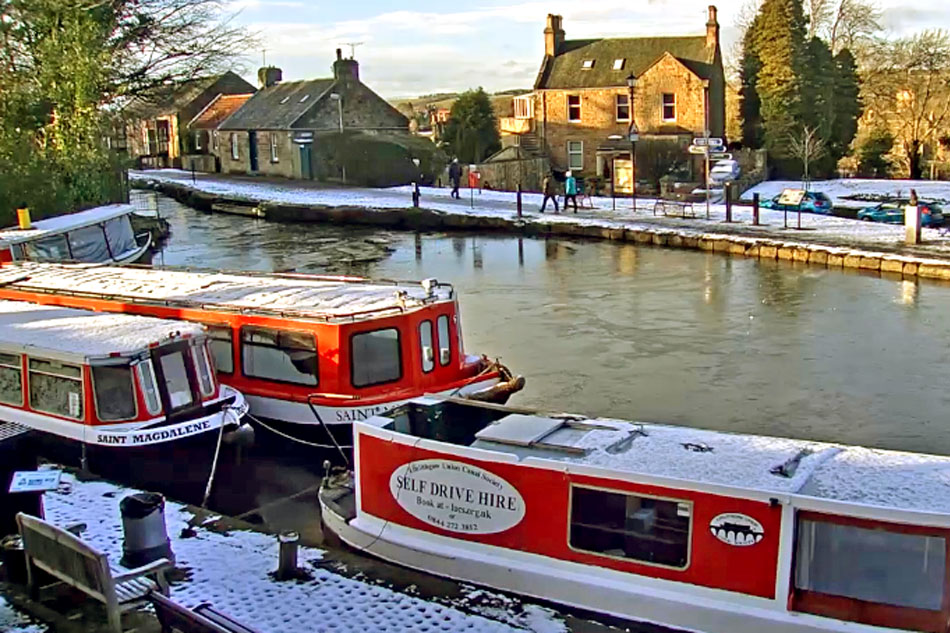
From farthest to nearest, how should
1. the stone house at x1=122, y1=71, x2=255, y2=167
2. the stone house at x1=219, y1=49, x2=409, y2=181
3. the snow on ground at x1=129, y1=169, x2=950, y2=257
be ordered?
the stone house at x1=122, y1=71, x2=255, y2=167 → the stone house at x1=219, y1=49, x2=409, y2=181 → the snow on ground at x1=129, y1=169, x2=950, y2=257

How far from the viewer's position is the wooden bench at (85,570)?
728cm

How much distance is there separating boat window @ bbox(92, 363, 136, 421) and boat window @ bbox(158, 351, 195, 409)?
405 millimetres

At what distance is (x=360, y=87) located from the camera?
5156 centimetres

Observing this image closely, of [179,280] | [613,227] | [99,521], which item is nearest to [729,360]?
[179,280]

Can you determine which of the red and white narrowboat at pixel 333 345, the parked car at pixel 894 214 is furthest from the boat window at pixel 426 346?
the parked car at pixel 894 214

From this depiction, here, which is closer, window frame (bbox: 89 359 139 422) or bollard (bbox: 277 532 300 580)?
bollard (bbox: 277 532 300 580)

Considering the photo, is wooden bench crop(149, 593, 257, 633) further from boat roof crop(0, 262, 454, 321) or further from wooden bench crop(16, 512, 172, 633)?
boat roof crop(0, 262, 454, 321)

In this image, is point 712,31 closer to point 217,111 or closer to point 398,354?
point 217,111

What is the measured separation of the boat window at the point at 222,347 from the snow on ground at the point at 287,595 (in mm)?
4375

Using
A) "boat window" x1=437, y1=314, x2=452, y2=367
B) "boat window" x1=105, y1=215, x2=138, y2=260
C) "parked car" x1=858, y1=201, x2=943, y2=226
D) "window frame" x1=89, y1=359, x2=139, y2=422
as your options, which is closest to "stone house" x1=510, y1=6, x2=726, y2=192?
"parked car" x1=858, y1=201, x2=943, y2=226

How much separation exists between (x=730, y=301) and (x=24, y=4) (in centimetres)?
2183

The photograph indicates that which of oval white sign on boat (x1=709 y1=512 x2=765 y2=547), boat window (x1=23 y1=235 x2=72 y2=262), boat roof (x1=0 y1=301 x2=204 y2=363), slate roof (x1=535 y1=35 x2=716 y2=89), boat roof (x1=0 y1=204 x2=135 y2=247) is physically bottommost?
oval white sign on boat (x1=709 y1=512 x2=765 y2=547)

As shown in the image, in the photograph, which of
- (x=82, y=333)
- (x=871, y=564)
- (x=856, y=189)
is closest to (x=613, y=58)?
(x=856, y=189)

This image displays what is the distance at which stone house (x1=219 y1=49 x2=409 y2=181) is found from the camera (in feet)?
163
